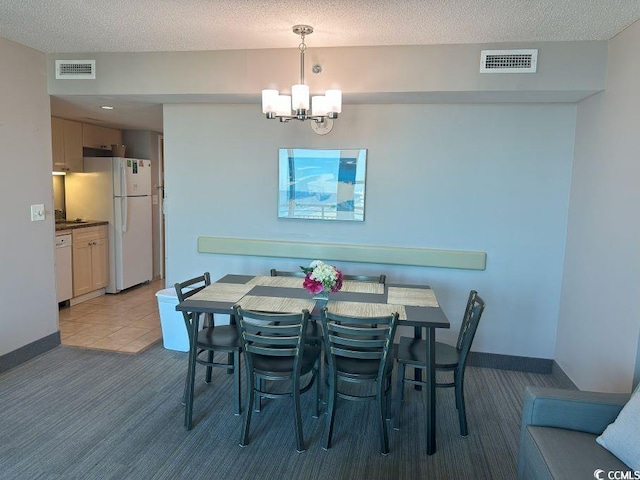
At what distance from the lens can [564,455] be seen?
6.09 feet

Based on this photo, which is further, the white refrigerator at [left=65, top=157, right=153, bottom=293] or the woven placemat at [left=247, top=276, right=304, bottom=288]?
the white refrigerator at [left=65, top=157, right=153, bottom=293]

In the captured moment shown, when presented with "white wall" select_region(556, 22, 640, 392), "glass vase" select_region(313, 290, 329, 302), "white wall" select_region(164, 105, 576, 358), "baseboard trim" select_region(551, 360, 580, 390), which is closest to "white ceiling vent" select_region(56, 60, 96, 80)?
"white wall" select_region(164, 105, 576, 358)

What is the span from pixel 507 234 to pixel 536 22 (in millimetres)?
1601

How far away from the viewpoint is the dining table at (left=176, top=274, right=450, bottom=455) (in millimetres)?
2586

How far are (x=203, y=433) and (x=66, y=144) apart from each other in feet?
13.5

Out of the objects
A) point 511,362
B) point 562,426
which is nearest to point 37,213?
point 562,426

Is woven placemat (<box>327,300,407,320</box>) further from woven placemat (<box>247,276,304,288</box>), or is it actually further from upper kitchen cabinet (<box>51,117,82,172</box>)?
upper kitchen cabinet (<box>51,117,82,172</box>)

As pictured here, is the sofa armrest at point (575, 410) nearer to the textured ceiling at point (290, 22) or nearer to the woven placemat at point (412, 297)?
the woven placemat at point (412, 297)

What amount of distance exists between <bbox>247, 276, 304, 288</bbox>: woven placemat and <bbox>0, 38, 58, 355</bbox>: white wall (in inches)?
74.0

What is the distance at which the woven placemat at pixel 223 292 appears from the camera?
291 centimetres

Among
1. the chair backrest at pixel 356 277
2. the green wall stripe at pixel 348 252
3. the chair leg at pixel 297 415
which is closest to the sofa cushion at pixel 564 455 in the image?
the chair leg at pixel 297 415

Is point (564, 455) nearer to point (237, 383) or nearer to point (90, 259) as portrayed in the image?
point (237, 383)

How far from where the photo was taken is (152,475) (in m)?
2.34

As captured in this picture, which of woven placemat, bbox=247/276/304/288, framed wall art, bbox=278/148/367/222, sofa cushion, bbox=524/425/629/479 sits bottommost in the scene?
sofa cushion, bbox=524/425/629/479
